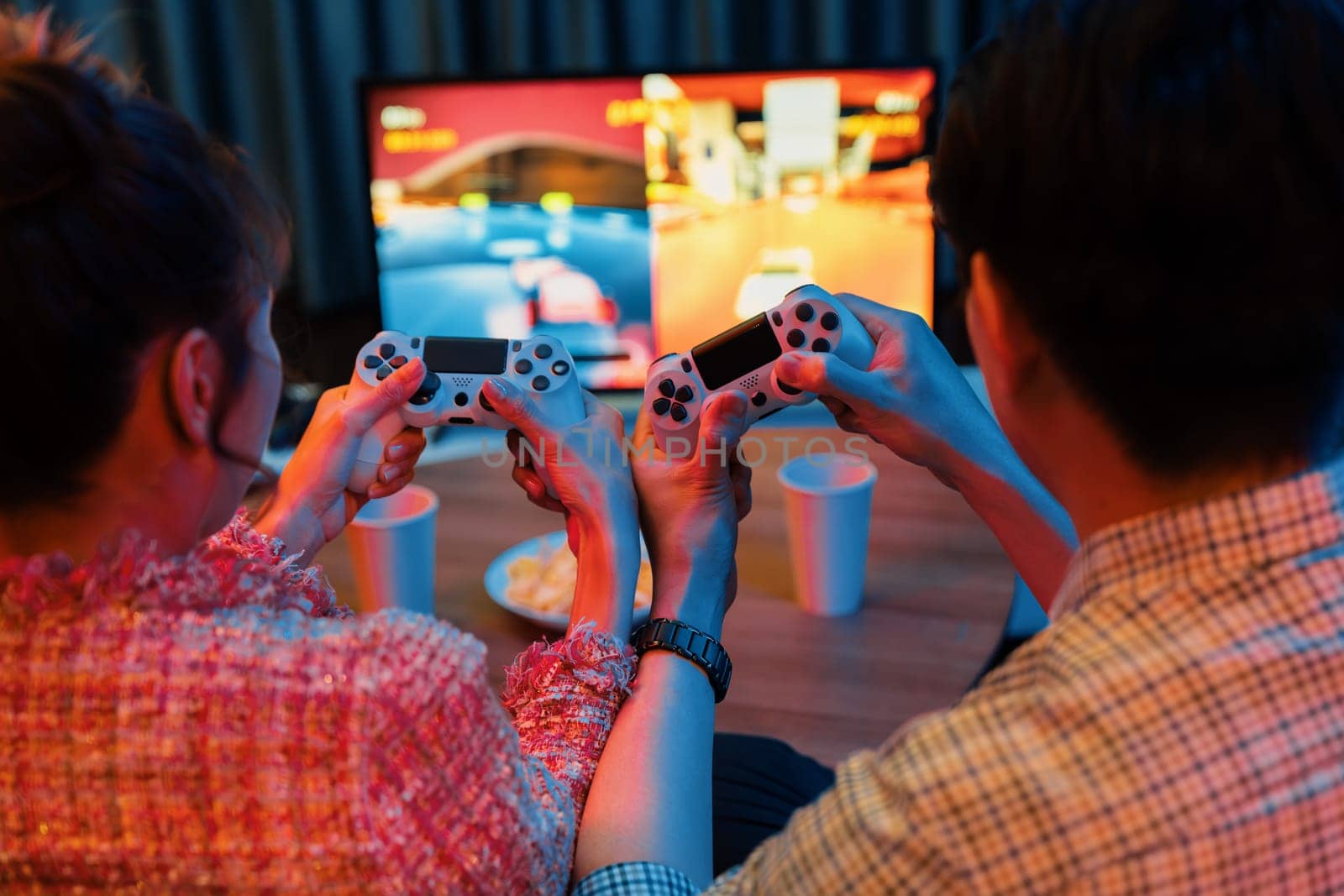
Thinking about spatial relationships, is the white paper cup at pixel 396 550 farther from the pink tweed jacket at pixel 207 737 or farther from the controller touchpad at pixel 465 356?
the pink tweed jacket at pixel 207 737

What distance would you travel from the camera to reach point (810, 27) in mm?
2084

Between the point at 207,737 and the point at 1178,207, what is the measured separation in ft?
1.51

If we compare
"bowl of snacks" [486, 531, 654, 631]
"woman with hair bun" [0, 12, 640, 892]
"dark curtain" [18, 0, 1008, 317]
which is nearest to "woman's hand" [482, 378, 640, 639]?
"bowl of snacks" [486, 531, 654, 631]

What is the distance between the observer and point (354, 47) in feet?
7.39

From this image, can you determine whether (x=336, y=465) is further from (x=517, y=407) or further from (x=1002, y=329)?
(x=1002, y=329)

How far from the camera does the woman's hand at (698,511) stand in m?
0.84

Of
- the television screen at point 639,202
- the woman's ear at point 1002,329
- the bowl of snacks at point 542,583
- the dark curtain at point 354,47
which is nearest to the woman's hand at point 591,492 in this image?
the bowl of snacks at point 542,583

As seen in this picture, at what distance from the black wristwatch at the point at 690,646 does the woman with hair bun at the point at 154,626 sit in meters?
0.24

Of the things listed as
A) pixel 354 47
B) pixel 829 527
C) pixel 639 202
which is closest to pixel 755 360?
pixel 829 527

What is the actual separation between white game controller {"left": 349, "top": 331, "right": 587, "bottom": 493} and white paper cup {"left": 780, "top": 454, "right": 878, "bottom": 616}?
229 millimetres

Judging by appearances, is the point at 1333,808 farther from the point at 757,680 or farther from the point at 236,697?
the point at 757,680

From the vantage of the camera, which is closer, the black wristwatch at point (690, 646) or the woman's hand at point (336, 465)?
the black wristwatch at point (690, 646)

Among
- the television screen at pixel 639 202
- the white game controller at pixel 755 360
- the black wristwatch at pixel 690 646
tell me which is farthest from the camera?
the television screen at pixel 639 202

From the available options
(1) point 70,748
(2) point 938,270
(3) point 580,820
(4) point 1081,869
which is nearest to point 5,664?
(1) point 70,748
